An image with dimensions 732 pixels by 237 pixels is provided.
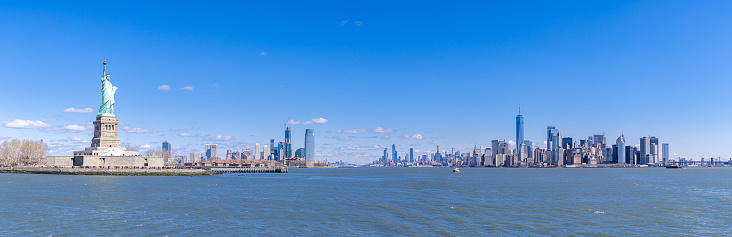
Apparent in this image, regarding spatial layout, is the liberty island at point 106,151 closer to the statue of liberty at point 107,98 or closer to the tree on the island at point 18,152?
the statue of liberty at point 107,98

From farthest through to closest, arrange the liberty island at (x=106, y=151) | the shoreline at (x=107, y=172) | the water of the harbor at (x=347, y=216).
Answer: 1. the liberty island at (x=106, y=151)
2. the shoreline at (x=107, y=172)
3. the water of the harbor at (x=347, y=216)

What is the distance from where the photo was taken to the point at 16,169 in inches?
5615

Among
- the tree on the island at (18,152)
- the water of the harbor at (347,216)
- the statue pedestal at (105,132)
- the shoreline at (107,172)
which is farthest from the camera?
the tree on the island at (18,152)

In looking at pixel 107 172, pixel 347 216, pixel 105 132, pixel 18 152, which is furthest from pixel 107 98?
pixel 347 216

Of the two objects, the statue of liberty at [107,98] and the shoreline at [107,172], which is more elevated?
the statue of liberty at [107,98]

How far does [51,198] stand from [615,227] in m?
58.2

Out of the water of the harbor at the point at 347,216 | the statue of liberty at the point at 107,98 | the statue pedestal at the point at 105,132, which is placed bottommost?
the water of the harbor at the point at 347,216

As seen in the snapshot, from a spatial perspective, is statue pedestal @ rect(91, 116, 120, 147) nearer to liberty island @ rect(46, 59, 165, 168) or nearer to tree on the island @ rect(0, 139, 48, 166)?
liberty island @ rect(46, 59, 165, 168)

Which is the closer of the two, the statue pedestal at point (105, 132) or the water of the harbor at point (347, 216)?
the water of the harbor at point (347, 216)

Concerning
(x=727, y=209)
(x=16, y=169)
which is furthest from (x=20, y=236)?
(x=16, y=169)

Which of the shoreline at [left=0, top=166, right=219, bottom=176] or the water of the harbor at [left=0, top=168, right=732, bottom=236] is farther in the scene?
the shoreline at [left=0, top=166, right=219, bottom=176]

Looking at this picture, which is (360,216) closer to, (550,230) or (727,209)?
(550,230)

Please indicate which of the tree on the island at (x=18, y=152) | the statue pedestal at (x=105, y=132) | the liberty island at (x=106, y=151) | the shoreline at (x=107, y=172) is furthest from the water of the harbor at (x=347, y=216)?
the tree on the island at (x=18, y=152)

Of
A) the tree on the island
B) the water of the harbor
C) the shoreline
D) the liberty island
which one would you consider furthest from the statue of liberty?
the water of the harbor
